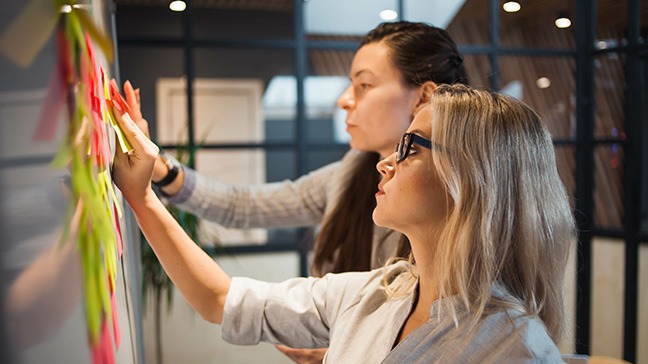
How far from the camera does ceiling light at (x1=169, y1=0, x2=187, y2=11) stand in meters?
3.46

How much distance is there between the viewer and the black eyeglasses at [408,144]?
3.67 ft

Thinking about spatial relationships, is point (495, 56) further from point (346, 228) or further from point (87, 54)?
point (87, 54)

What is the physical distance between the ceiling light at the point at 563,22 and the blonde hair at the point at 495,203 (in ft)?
10.2

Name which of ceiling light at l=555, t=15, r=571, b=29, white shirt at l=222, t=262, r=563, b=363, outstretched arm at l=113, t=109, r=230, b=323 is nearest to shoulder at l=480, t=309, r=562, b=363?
white shirt at l=222, t=262, r=563, b=363

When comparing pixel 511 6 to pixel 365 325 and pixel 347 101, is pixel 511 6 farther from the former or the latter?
pixel 365 325

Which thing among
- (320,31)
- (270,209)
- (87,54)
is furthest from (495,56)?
(87,54)

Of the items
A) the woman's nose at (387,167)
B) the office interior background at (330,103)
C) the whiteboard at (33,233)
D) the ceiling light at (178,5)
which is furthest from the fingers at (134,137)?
the ceiling light at (178,5)

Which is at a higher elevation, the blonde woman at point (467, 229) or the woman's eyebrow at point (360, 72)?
the woman's eyebrow at point (360, 72)

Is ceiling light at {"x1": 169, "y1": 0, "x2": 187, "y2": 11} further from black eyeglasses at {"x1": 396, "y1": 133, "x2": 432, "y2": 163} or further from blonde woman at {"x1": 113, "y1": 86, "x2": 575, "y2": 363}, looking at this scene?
black eyeglasses at {"x1": 396, "y1": 133, "x2": 432, "y2": 163}

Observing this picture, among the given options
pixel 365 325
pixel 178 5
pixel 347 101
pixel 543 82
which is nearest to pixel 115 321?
pixel 365 325

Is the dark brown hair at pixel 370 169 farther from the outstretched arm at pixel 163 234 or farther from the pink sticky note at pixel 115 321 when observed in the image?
the pink sticky note at pixel 115 321

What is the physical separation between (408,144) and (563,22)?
3174 mm

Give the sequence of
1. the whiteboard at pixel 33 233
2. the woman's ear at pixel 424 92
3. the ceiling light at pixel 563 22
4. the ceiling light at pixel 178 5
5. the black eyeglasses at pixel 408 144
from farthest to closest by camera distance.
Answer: the ceiling light at pixel 563 22 < the ceiling light at pixel 178 5 < the woman's ear at pixel 424 92 < the black eyeglasses at pixel 408 144 < the whiteboard at pixel 33 233

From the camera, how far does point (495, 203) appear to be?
1.06m
